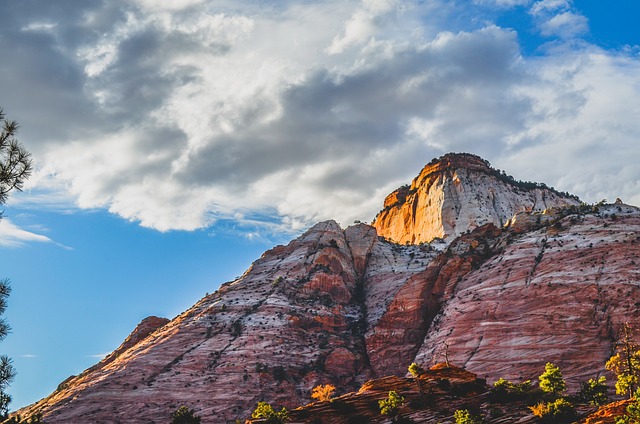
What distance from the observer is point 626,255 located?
270ft

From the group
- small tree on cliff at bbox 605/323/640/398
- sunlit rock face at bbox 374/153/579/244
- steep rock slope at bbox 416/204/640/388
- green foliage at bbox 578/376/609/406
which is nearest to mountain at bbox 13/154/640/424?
steep rock slope at bbox 416/204/640/388

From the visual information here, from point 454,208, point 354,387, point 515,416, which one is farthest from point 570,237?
point 454,208

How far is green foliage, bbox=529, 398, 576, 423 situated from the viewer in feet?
167

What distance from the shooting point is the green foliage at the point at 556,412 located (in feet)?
167

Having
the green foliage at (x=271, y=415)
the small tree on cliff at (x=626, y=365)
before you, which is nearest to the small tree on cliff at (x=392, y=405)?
the green foliage at (x=271, y=415)

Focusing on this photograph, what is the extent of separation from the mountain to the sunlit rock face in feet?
131

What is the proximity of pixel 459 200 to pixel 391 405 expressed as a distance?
11366 cm

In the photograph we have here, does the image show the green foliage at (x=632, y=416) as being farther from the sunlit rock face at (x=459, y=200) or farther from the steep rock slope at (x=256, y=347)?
the sunlit rock face at (x=459, y=200)

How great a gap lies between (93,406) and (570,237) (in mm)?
71729

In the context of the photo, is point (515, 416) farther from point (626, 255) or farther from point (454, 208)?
point (454, 208)

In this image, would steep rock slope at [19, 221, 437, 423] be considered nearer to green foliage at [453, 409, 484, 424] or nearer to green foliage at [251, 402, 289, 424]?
green foliage at [251, 402, 289, 424]

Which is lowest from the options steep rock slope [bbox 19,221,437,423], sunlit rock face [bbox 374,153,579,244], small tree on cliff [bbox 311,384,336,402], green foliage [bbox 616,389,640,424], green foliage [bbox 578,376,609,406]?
green foliage [bbox 616,389,640,424]

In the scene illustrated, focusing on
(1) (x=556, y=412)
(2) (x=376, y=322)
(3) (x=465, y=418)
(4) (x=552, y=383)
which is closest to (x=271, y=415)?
(3) (x=465, y=418)

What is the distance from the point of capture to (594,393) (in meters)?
59.2
